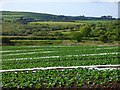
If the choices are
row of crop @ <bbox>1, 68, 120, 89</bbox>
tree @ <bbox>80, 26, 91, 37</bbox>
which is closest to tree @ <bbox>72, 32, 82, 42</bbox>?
tree @ <bbox>80, 26, 91, 37</bbox>

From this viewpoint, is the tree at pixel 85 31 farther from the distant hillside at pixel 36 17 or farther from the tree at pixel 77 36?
the distant hillside at pixel 36 17

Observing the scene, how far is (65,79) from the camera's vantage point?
8836 mm

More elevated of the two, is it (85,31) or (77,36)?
(85,31)

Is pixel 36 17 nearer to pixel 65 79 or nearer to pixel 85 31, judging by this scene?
pixel 85 31

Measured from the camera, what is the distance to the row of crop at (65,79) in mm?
8328

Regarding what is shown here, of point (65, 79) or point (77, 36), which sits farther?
point (77, 36)

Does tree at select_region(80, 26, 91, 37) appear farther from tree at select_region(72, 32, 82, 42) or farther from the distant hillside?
the distant hillside

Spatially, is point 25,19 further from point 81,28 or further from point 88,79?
point 88,79

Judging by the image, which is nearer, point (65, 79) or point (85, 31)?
point (65, 79)

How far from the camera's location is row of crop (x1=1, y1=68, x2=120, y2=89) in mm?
8328

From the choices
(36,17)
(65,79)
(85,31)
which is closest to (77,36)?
(85,31)

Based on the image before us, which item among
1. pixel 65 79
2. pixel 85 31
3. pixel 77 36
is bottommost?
pixel 65 79

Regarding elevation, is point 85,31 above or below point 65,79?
above

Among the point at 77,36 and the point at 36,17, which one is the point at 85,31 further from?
the point at 36,17
